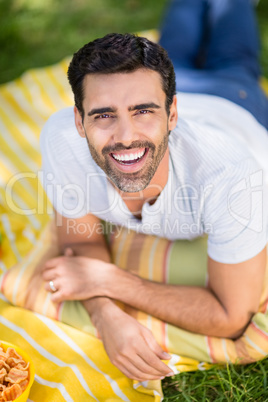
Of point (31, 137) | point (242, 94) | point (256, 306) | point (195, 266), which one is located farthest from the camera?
point (31, 137)

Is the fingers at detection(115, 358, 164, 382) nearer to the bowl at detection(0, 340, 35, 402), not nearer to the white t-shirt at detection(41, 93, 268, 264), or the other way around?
the bowl at detection(0, 340, 35, 402)

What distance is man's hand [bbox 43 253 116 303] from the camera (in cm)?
191

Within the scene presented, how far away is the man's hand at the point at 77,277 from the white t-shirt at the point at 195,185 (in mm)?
189

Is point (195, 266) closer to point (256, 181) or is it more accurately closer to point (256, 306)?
point (256, 306)

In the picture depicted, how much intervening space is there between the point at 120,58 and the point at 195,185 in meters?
0.51

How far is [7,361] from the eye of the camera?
164cm

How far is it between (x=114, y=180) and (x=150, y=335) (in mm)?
579

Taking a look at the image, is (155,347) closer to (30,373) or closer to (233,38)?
(30,373)

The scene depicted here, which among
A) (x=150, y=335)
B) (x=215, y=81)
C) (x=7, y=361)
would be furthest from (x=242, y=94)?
(x=7, y=361)

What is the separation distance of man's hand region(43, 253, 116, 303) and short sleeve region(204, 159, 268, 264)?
0.46 m

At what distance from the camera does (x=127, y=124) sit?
62.8 inches

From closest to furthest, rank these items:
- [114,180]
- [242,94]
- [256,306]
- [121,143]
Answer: [121,143], [114,180], [256,306], [242,94]

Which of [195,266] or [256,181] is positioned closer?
[256,181]

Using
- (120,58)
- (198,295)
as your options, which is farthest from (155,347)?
(120,58)
